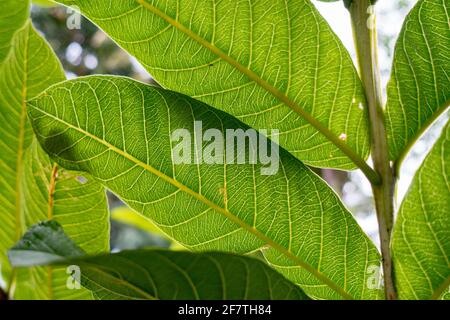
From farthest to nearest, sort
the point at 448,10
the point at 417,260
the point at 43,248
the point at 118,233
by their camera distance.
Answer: the point at 118,233, the point at 448,10, the point at 417,260, the point at 43,248

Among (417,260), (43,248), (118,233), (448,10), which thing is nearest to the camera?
(43,248)

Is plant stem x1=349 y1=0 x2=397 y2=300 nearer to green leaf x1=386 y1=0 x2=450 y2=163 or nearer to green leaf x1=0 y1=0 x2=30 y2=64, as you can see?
green leaf x1=386 y1=0 x2=450 y2=163

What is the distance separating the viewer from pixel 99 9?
0.86m

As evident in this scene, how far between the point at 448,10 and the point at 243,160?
0.37 metres

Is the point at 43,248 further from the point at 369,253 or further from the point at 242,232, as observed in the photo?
the point at 369,253

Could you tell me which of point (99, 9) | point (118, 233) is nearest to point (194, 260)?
point (99, 9)

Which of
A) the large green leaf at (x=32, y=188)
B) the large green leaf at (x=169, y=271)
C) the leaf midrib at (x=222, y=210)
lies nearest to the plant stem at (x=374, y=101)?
the leaf midrib at (x=222, y=210)

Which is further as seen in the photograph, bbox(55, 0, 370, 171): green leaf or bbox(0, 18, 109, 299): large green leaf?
bbox(0, 18, 109, 299): large green leaf

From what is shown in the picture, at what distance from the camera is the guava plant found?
2.69 feet

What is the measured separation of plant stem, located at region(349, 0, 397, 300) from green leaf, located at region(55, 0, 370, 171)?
0.05ft

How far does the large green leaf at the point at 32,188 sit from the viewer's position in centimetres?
100

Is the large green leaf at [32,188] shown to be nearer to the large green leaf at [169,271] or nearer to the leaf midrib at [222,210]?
the leaf midrib at [222,210]

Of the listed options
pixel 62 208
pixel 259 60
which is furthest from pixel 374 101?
pixel 62 208

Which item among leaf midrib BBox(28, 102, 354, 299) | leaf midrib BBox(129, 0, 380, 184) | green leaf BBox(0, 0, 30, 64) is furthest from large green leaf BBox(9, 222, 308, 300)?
green leaf BBox(0, 0, 30, 64)
